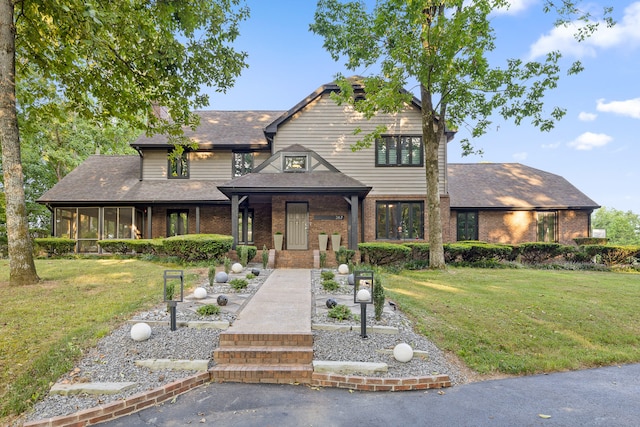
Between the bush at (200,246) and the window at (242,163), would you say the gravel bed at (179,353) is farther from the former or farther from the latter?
the window at (242,163)

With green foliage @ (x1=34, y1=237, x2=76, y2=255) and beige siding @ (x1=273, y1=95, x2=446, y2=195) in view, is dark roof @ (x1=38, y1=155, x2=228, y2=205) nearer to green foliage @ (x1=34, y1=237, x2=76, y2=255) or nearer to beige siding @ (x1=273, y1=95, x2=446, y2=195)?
green foliage @ (x1=34, y1=237, x2=76, y2=255)

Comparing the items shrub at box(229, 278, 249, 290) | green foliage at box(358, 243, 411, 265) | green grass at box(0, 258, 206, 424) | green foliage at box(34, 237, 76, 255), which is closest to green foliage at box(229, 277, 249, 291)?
A: shrub at box(229, 278, 249, 290)

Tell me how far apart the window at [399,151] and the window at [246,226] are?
689 cm

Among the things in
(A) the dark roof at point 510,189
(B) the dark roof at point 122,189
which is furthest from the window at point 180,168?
(A) the dark roof at point 510,189

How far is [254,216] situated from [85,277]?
7881 mm

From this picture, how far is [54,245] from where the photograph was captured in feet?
49.6

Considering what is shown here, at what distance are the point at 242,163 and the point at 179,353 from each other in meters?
13.4

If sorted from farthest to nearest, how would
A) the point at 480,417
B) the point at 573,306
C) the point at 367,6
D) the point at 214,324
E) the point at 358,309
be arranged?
the point at 367,6 → the point at 573,306 → the point at 358,309 → the point at 214,324 → the point at 480,417

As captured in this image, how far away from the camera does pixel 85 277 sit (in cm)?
921

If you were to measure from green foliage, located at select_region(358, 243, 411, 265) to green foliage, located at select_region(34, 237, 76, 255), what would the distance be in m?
14.2

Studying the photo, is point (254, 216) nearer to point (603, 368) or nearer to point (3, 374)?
point (3, 374)

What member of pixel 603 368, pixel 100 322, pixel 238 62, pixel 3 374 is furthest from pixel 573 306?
pixel 238 62

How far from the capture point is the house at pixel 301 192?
46.9 feet

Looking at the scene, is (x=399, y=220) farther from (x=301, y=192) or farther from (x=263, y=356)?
(x=263, y=356)
